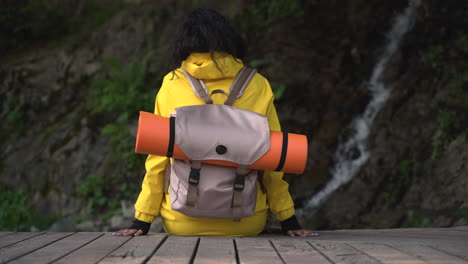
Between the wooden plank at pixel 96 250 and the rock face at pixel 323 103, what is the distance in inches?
195

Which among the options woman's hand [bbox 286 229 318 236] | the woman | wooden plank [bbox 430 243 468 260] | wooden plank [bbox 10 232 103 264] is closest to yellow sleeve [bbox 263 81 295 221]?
the woman

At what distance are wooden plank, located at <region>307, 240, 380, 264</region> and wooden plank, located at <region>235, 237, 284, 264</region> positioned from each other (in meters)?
0.28

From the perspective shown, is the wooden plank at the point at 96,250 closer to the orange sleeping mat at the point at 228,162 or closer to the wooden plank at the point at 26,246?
the wooden plank at the point at 26,246

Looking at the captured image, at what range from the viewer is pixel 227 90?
3.43 m

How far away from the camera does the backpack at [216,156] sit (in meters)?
3.07

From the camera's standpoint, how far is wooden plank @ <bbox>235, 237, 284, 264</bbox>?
246 centimetres

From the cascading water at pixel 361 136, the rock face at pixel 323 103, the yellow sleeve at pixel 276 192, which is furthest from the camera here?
the cascading water at pixel 361 136

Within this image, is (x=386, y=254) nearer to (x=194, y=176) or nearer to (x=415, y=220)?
(x=194, y=176)

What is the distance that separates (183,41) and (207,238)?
142cm

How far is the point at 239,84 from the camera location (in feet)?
11.1

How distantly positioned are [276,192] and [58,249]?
5.17 feet

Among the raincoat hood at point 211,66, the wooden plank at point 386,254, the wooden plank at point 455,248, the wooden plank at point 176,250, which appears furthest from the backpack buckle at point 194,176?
the wooden plank at point 455,248

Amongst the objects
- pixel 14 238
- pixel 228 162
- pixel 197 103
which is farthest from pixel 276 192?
pixel 14 238

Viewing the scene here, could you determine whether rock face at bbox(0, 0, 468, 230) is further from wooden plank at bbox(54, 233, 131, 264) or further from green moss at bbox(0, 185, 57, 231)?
wooden plank at bbox(54, 233, 131, 264)
